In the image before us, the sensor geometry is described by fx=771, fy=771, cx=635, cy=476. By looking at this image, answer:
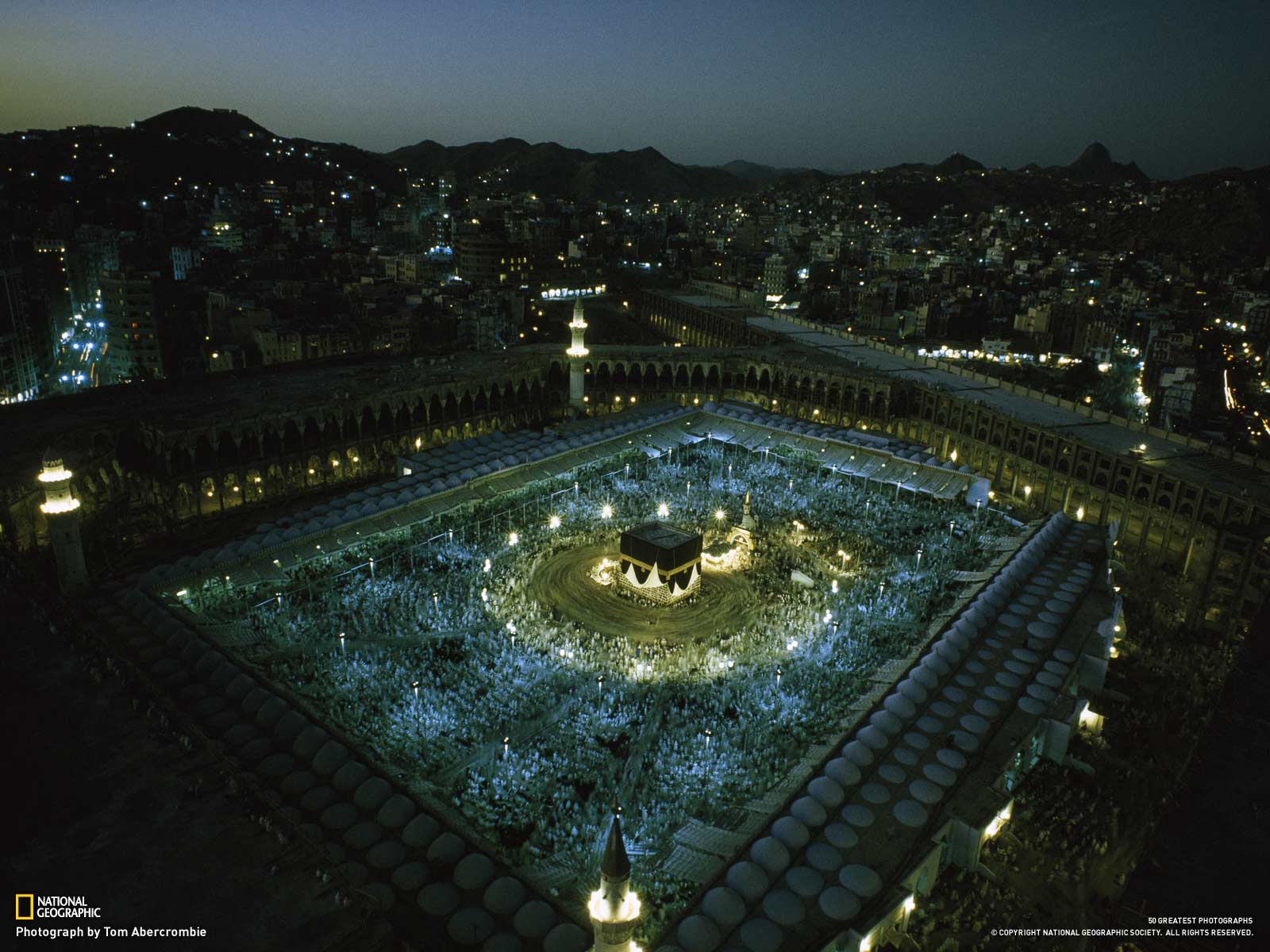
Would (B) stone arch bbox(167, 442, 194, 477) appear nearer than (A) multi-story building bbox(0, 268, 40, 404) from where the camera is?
Yes

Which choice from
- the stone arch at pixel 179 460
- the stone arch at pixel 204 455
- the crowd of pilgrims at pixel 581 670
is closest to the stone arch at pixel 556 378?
the crowd of pilgrims at pixel 581 670

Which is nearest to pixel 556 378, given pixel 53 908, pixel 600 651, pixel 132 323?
pixel 600 651

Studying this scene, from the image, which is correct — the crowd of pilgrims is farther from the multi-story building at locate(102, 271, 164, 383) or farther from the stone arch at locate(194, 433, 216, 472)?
the multi-story building at locate(102, 271, 164, 383)

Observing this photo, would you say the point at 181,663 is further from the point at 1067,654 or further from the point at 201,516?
the point at 1067,654

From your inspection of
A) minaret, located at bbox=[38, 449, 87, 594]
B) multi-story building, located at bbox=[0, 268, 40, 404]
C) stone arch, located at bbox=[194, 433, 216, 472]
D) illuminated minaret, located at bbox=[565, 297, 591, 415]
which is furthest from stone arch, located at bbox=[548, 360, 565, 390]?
multi-story building, located at bbox=[0, 268, 40, 404]

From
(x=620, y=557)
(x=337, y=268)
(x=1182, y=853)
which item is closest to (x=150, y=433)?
(x=620, y=557)

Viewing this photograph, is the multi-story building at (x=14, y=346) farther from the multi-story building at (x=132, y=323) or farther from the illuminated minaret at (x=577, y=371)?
the illuminated minaret at (x=577, y=371)
